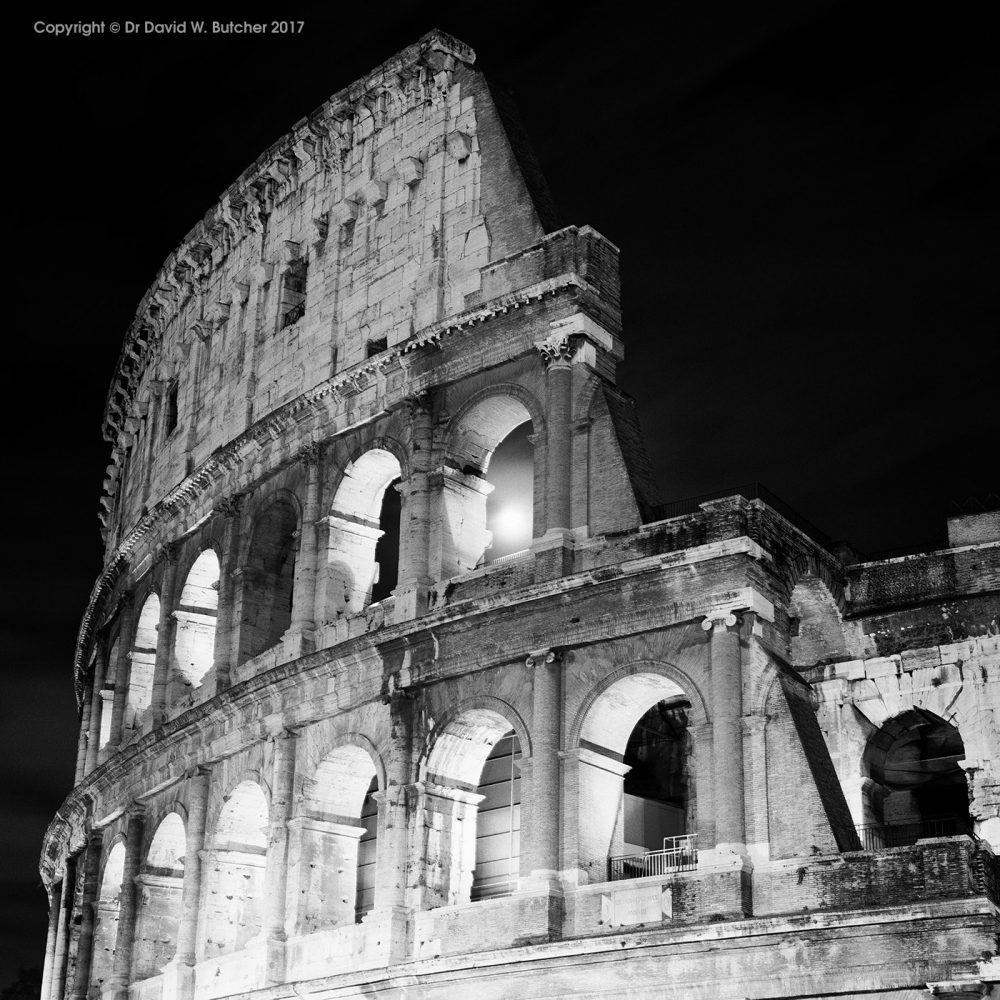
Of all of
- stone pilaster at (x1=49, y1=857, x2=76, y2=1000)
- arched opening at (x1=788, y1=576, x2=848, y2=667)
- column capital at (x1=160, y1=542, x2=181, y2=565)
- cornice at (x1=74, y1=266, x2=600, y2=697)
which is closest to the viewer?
arched opening at (x1=788, y1=576, x2=848, y2=667)

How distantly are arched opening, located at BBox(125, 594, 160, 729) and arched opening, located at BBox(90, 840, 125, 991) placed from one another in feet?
8.75

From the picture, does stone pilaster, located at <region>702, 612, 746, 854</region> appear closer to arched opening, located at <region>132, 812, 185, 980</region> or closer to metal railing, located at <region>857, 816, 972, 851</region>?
metal railing, located at <region>857, 816, 972, 851</region>

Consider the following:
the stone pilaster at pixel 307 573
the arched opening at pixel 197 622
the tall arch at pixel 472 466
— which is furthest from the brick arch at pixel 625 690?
the arched opening at pixel 197 622

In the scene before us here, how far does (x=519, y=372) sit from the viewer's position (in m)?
21.9

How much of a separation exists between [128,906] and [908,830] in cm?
1171

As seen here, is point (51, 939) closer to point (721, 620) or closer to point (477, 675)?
point (477, 675)

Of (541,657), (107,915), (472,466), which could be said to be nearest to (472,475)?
(472,466)

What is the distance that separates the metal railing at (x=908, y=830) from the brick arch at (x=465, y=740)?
4.38m

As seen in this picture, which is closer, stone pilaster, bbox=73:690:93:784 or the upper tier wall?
the upper tier wall

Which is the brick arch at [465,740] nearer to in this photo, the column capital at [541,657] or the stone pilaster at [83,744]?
the column capital at [541,657]

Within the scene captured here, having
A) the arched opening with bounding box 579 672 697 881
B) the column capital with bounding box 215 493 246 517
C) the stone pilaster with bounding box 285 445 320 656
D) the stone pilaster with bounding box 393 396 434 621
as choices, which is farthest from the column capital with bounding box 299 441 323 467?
the arched opening with bounding box 579 672 697 881

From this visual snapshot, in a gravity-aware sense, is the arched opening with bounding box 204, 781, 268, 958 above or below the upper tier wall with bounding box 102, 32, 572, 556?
below

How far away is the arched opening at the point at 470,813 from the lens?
20000 mm

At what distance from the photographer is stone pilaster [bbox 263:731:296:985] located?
21.1 meters
